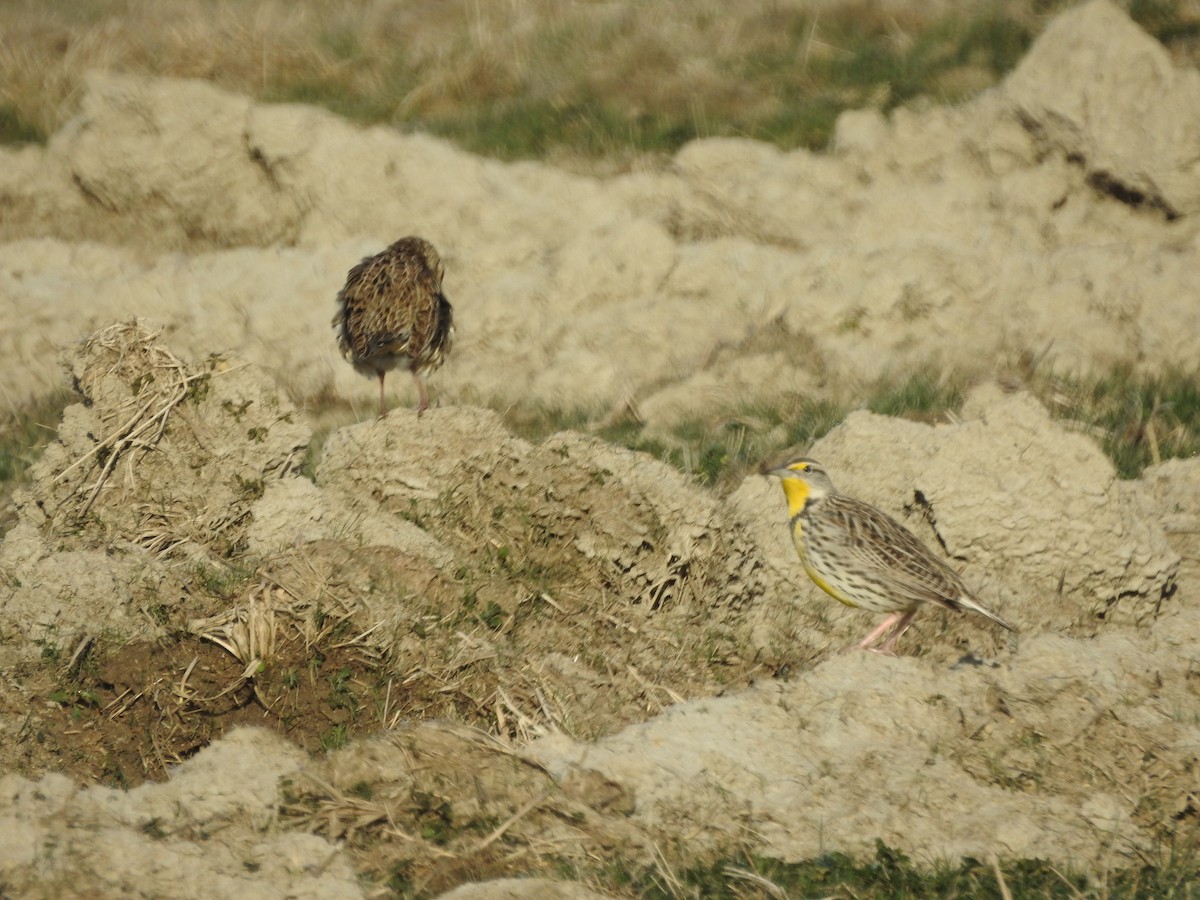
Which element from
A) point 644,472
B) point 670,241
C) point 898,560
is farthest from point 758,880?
point 670,241

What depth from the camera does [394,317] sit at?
31.0 feet

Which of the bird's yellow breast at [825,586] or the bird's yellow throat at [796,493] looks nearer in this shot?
the bird's yellow breast at [825,586]

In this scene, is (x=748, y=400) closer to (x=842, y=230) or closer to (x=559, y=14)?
(x=842, y=230)

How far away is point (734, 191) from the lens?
46.9ft

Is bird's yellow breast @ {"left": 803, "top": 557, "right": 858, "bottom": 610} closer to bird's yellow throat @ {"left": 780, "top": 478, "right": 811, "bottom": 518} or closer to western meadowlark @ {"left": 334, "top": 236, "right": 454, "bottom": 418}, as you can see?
bird's yellow throat @ {"left": 780, "top": 478, "right": 811, "bottom": 518}

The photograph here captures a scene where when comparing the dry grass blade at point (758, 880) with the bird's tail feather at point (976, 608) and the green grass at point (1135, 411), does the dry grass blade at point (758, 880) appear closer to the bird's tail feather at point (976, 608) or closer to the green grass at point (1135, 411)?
the bird's tail feather at point (976, 608)

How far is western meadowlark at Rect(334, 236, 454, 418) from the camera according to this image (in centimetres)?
943

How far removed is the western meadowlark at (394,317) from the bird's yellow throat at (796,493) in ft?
7.49

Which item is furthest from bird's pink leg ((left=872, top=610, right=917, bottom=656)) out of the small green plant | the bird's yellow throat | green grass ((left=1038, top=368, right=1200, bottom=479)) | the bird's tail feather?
the small green plant

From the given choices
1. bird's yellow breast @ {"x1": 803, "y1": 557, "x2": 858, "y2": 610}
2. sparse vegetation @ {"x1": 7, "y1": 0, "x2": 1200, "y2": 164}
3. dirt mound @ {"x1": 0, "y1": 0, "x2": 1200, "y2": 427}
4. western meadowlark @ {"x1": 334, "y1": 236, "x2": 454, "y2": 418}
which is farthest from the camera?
sparse vegetation @ {"x1": 7, "y1": 0, "x2": 1200, "y2": 164}

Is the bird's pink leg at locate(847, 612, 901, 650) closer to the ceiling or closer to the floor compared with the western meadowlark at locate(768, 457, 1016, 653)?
closer to the floor

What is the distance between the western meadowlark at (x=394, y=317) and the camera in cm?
943

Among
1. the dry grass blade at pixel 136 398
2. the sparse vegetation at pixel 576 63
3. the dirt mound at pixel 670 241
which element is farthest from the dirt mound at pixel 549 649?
the sparse vegetation at pixel 576 63

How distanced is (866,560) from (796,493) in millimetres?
675
